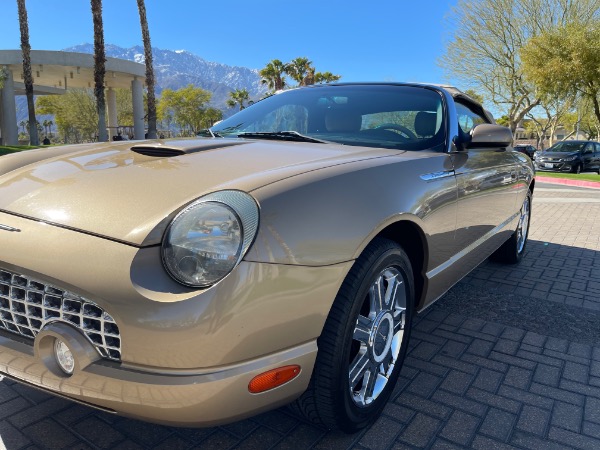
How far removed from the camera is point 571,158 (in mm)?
19734

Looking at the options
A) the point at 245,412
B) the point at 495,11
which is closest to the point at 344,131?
the point at 245,412

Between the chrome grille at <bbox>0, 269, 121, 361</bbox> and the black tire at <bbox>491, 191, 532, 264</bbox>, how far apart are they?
4.00 meters

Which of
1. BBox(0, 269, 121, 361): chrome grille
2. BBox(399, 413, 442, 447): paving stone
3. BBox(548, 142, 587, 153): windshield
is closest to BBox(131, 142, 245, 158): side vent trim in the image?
BBox(0, 269, 121, 361): chrome grille

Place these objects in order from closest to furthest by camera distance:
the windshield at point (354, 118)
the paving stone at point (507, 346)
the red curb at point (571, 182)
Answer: the windshield at point (354, 118)
the paving stone at point (507, 346)
the red curb at point (571, 182)

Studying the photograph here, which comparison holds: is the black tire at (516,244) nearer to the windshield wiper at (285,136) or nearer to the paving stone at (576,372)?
the paving stone at (576,372)

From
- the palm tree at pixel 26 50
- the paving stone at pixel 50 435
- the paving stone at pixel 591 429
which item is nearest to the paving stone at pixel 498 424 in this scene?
the paving stone at pixel 591 429

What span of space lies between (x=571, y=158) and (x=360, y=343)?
21158 millimetres

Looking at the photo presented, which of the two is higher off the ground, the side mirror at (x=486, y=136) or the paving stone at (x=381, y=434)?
the side mirror at (x=486, y=136)

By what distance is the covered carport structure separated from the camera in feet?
95.9

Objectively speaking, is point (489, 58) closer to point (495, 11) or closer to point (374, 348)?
point (495, 11)

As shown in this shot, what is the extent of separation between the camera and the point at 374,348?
2.11 meters

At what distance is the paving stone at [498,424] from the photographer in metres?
2.10

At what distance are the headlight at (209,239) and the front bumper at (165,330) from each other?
0.13 ft

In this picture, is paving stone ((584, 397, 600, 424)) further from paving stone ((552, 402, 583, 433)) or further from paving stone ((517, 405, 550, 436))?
paving stone ((517, 405, 550, 436))
